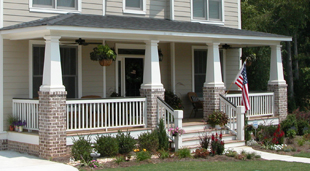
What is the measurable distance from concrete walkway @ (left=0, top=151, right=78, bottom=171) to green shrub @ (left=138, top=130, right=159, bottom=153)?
2.26 meters

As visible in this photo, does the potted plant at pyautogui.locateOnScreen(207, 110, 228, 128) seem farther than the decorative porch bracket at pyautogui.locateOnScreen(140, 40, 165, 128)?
Yes

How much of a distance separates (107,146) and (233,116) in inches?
176

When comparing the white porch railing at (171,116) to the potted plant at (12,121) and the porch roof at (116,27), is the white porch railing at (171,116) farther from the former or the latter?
the potted plant at (12,121)

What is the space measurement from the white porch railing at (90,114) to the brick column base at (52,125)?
397 millimetres

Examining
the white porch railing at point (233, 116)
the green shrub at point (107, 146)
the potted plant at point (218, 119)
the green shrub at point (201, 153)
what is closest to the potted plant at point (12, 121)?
the green shrub at point (107, 146)

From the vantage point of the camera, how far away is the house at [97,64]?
35.7 ft

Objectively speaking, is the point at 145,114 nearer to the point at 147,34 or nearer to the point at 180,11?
the point at 147,34

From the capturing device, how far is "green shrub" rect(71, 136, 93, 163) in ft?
34.0

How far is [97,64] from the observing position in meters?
14.1

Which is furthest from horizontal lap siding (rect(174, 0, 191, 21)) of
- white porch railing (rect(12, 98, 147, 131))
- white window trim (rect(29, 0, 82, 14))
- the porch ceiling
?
white porch railing (rect(12, 98, 147, 131))

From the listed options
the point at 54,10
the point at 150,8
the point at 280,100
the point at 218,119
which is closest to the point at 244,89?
the point at 218,119

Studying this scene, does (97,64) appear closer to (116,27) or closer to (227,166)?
(116,27)

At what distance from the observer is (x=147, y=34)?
484 inches

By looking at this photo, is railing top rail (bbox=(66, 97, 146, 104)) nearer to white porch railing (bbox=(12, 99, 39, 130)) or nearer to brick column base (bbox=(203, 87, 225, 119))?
white porch railing (bbox=(12, 99, 39, 130))
